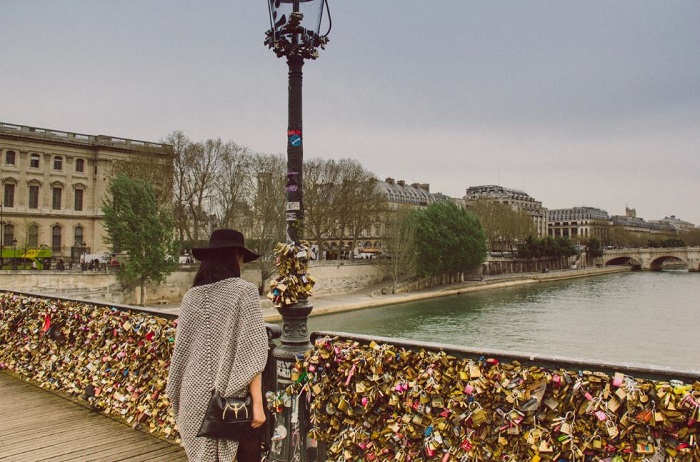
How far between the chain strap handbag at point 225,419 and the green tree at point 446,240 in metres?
47.0

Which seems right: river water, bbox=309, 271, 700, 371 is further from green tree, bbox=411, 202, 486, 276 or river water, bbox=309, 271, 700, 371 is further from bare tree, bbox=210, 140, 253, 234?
bare tree, bbox=210, 140, 253, 234

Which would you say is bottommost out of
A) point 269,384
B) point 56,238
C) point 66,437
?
point 66,437

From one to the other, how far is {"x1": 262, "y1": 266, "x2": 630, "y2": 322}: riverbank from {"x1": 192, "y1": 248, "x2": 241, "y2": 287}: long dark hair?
2897 centimetres

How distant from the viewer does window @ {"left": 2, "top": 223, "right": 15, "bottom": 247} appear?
45.9 m

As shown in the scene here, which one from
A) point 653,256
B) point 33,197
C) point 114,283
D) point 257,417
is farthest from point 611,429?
point 653,256

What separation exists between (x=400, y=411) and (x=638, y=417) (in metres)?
1.29

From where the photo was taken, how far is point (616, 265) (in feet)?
325

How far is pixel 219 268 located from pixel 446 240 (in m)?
48.2

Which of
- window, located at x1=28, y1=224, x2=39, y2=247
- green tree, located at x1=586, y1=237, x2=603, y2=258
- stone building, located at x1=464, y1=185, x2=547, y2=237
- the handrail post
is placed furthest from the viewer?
stone building, located at x1=464, y1=185, x2=547, y2=237

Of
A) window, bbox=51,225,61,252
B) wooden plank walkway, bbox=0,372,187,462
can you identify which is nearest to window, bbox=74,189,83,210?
window, bbox=51,225,61,252

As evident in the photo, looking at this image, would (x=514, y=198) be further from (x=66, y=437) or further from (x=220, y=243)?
(x=220, y=243)

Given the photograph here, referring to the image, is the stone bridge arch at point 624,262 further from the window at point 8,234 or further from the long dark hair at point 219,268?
the long dark hair at point 219,268

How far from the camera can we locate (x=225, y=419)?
2633mm

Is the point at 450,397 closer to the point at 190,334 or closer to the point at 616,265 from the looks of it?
the point at 190,334
